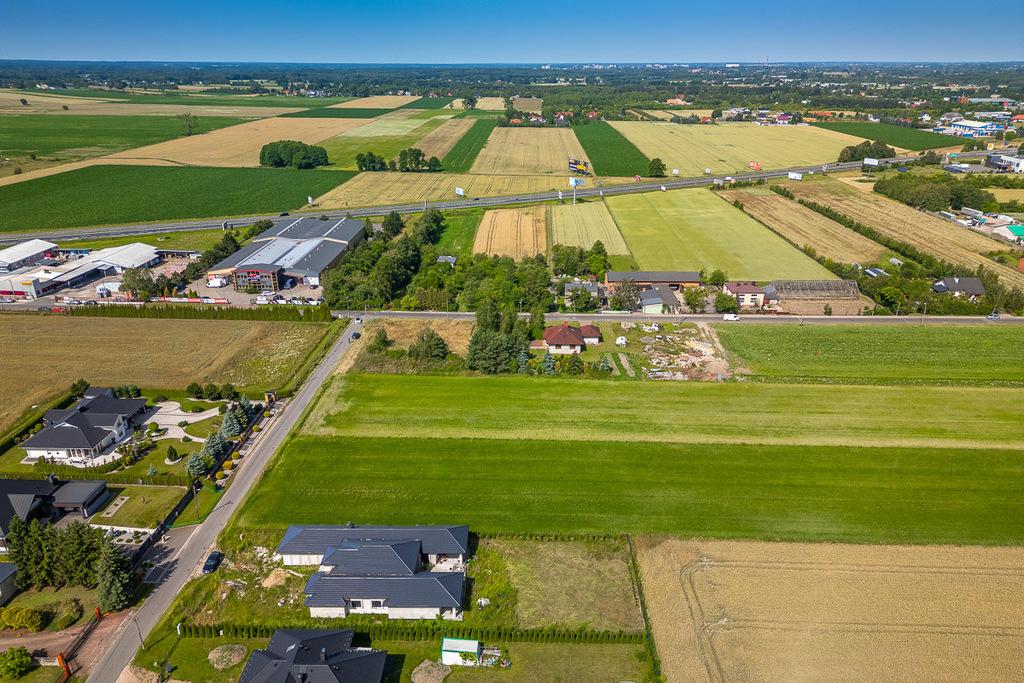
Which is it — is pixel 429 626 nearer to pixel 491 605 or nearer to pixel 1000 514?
Result: pixel 491 605

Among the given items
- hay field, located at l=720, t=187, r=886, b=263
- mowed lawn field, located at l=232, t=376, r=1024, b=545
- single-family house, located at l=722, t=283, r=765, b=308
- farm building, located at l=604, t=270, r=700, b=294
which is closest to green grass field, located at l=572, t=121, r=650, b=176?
hay field, located at l=720, t=187, r=886, b=263

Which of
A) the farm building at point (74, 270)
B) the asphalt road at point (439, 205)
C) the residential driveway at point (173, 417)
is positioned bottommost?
the residential driveway at point (173, 417)

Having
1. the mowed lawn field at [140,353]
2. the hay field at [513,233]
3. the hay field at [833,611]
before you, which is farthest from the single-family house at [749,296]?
the mowed lawn field at [140,353]

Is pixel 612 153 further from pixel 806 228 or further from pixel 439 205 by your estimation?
A: pixel 806 228

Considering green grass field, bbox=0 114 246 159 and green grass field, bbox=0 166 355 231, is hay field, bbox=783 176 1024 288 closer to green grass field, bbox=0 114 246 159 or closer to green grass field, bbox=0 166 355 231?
green grass field, bbox=0 166 355 231

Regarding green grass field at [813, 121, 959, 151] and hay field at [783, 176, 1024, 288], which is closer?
hay field at [783, 176, 1024, 288]

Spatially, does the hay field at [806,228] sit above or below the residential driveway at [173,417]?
above

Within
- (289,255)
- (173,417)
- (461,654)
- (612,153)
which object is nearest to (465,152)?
(612,153)

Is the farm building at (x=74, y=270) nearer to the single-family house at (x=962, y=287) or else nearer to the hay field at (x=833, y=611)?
the hay field at (x=833, y=611)
